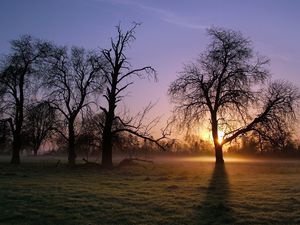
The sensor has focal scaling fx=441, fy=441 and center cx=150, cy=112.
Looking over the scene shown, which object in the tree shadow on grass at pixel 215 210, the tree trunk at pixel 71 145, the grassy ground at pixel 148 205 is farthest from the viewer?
the tree trunk at pixel 71 145

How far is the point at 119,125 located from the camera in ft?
139

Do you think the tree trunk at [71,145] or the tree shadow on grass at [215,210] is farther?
the tree trunk at [71,145]

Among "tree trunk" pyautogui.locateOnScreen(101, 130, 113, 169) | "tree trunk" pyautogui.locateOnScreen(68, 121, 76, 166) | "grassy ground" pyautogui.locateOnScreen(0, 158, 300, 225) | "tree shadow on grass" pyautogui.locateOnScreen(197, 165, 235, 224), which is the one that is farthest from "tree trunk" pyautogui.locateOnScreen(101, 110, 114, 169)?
"tree shadow on grass" pyautogui.locateOnScreen(197, 165, 235, 224)

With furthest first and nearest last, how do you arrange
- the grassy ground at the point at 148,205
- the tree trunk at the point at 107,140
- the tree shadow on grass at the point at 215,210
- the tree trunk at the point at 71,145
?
1. the tree trunk at the point at 71,145
2. the tree trunk at the point at 107,140
3. the grassy ground at the point at 148,205
4. the tree shadow on grass at the point at 215,210

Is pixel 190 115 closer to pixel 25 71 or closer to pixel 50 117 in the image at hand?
pixel 50 117

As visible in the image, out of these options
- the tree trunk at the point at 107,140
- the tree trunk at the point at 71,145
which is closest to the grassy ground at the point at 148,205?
the tree trunk at the point at 107,140

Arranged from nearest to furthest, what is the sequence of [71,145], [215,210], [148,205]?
1. [215,210]
2. [148,205]
3. [71,145]

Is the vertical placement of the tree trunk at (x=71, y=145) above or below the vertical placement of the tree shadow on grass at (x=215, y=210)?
above

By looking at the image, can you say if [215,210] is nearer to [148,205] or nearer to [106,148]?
[148,205]

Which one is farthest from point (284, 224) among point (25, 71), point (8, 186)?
point (25, 71)

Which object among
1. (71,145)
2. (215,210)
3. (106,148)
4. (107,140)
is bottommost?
(215,210)

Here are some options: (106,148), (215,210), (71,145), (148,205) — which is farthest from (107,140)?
(215,210)

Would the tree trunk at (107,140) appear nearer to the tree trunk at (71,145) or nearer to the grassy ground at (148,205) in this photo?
the tree trunk at (71,145)

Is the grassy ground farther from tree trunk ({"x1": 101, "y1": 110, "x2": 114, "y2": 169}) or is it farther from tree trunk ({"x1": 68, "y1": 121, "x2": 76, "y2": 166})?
tree trunk ({"x1": 68, "y1": 121, "x2": 76, "y2": 166})
